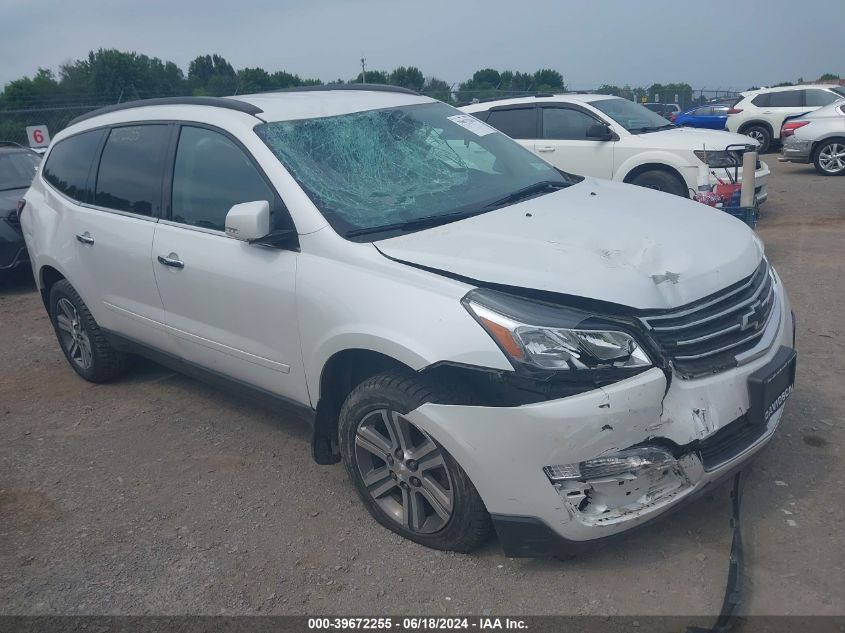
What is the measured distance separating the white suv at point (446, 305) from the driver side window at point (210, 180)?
12mm

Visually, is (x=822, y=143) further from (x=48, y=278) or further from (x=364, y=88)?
(x=48, y=278)

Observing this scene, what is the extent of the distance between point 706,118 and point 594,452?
21588 mm

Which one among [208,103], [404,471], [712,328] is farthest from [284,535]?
[208,103]

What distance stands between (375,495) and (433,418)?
652mm

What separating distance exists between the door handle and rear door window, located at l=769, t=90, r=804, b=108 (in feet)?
60.6

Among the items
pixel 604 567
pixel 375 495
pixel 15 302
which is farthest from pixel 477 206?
pixel 15 302

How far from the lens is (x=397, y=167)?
3885mm

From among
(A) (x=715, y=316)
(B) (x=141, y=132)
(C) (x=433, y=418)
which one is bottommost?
(C) (x=433, y=418)

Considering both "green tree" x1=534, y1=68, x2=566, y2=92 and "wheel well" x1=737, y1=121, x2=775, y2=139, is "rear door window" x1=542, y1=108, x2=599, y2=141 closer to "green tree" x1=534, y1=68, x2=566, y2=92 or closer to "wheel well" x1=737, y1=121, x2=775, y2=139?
"wheel well" x1=737, y1=121, x2=775, y2=139

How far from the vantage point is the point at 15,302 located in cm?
834

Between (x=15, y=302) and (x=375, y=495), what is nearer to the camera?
(x=375, y=495)

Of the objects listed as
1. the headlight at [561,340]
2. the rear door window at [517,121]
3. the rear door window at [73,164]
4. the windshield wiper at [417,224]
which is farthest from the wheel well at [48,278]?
the rear door window at [517,121]

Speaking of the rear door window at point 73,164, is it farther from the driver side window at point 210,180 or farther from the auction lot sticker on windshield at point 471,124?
the auction lot sticker on windshield at point 471,124

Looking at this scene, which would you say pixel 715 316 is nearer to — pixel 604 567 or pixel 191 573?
pixel 604 567
